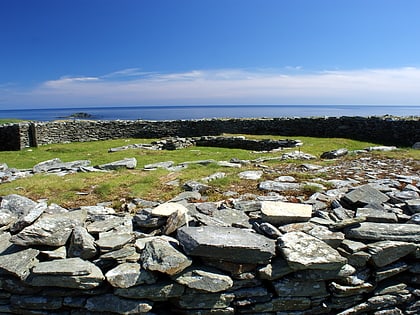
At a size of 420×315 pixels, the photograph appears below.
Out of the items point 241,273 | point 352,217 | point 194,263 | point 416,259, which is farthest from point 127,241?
point 416,259

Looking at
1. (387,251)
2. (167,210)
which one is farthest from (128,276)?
(387,251)

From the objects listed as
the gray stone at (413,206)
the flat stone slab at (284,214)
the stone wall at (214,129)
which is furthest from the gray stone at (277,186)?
the stone wall at (214,129)

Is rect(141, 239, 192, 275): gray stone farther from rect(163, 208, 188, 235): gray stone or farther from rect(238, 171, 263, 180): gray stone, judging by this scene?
rect(238, 171, 263, 180): gray stone

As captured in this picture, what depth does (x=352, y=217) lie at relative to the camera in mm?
5785

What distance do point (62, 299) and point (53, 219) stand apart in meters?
1.26

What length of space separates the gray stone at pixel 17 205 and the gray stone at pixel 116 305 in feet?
8.19

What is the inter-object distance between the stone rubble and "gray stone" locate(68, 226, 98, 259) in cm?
2

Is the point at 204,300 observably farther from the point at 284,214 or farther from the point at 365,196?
the point at 365,196

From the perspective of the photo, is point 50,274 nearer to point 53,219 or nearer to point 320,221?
point 53,219

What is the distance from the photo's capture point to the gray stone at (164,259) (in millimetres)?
4495

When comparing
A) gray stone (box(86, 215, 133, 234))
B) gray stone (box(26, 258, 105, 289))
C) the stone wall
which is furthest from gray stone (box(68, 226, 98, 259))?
the stone wall

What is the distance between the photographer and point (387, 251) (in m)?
5.09

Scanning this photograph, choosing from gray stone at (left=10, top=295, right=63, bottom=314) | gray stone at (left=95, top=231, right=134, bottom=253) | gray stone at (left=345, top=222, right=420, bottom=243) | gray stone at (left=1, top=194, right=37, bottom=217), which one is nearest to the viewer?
gray stone at (left=10, top=295, right=63, bottom=314)

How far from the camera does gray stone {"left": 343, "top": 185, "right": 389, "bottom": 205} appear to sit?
20.7 ft
